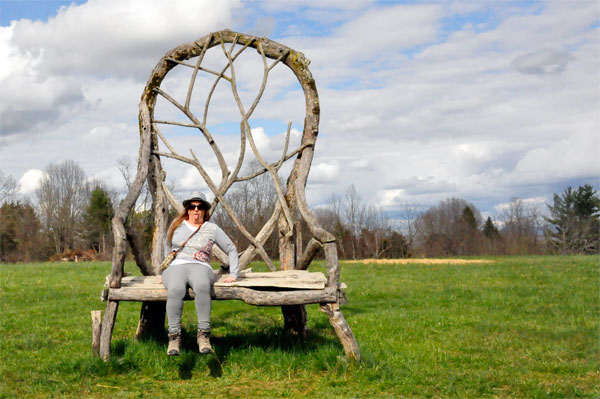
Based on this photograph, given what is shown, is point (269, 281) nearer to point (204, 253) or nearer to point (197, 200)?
point (204, 253)

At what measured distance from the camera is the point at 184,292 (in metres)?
5.21

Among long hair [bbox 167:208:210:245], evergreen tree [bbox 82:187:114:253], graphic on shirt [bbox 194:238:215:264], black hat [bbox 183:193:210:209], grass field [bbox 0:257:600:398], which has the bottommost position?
grass field [bbox 0:257:600:398]

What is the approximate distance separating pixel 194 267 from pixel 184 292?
0.89 ft

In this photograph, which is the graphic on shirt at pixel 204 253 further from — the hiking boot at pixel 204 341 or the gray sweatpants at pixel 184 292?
the hiking boot at pixel 204 341

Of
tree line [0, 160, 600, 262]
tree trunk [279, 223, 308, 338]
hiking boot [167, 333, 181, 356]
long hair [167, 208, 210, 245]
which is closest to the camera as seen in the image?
hiking boot [167, 333, 181, 356]

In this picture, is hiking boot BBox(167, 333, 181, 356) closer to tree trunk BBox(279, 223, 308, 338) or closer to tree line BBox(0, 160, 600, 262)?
tree trunk BBox(279, 223, 308, 338)

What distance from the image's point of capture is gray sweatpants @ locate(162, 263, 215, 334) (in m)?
5.12

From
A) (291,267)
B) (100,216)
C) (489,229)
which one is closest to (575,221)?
(489,229)

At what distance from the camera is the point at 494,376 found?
561 centimetres

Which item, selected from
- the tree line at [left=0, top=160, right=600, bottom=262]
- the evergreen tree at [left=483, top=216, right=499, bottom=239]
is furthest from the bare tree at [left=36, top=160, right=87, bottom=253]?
the evergreen tree at [left=483, top=216, right=499, bottom=239]

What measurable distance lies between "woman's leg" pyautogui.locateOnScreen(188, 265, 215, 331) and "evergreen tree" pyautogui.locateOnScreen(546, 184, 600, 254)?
3775cm

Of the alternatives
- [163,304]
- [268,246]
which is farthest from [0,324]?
[268,246]

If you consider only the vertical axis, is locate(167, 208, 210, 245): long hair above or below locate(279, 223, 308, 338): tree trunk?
above

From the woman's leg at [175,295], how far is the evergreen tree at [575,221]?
3781cm
